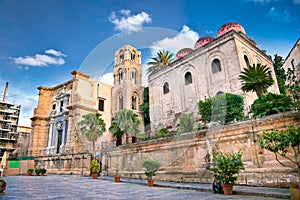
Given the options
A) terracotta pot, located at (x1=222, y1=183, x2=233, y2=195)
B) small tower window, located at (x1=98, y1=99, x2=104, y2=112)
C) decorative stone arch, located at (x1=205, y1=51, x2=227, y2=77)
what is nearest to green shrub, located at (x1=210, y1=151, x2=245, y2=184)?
terracotta pot, located at (x1=222, y1=183, x2=233, y2=195)

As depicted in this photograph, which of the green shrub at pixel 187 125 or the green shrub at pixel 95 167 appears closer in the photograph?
the green shrub at pixel 187 125

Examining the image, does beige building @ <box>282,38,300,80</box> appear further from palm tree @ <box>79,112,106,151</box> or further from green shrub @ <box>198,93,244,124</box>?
palm tree @ <box>79,112,106,151</box>

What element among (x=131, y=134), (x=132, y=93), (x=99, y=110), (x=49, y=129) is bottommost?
(x=131, y=134)

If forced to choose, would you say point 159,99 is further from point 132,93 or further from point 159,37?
point 159,37

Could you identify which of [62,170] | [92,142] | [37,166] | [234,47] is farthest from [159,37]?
→ [37,166]

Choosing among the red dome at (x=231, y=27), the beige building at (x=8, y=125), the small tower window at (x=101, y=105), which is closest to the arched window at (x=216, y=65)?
the red dome at (x=231, y=27)

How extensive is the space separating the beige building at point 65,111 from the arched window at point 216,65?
49.4 feet

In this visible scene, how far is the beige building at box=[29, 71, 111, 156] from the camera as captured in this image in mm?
26609

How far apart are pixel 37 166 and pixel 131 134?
14808 mm

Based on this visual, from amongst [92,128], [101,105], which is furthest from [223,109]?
[101,105]

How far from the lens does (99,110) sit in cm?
2869

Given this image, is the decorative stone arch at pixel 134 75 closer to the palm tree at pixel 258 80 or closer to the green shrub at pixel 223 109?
the green shrub at pixel 223 109

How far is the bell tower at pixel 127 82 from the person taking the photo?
92.6ft

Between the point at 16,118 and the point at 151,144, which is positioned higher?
the point at 16,118
